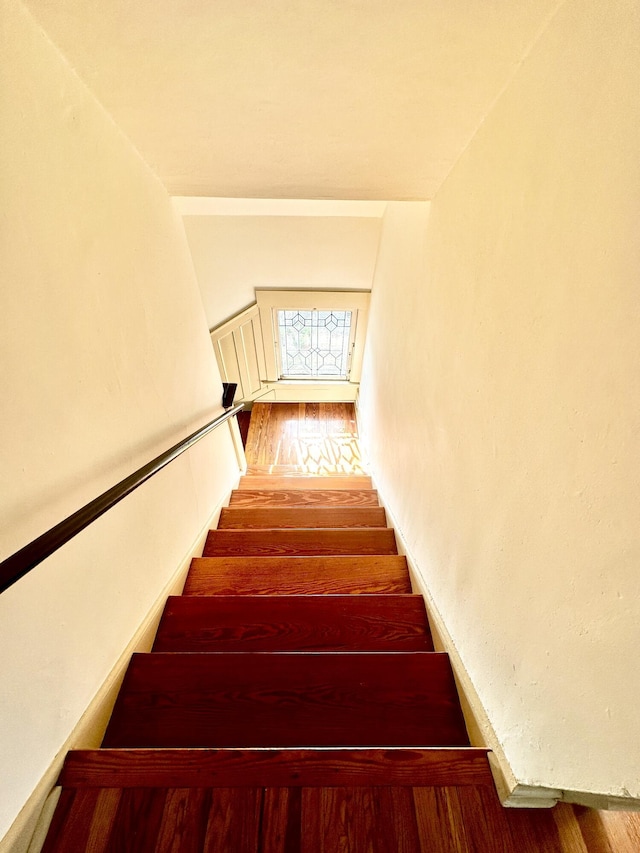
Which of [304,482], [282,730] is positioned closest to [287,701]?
[282,730]

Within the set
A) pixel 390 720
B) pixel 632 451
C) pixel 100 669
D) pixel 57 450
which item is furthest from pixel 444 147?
pixel 100 669

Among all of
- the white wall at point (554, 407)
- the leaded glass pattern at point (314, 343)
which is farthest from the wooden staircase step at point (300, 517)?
the leaded glass pattern at point (314, 343)

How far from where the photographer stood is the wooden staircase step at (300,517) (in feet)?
8.09

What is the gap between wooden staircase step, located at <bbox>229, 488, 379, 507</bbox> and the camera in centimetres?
276

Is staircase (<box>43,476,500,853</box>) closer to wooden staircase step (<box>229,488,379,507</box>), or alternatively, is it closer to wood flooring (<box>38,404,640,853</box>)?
wood flooring (<box>38,404,640,853</box>)

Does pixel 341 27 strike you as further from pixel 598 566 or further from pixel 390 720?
pixel 390 720

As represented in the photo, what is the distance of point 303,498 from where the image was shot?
110 inches

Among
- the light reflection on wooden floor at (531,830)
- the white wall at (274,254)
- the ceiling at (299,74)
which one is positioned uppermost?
the ceiling at (299,74)

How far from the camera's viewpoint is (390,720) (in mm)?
1122

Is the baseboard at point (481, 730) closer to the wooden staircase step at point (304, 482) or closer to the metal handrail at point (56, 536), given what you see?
the metal handrail at point (56, 536)

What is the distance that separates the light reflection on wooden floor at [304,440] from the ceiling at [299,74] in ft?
10.3

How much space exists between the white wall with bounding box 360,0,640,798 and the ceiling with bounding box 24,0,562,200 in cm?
11

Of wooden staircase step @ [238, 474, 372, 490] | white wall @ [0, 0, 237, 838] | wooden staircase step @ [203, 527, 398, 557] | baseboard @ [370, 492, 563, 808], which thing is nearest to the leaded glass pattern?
wooden staircase step @ [238, 474, 372, 490]

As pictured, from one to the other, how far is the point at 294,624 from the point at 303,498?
1363 mm
